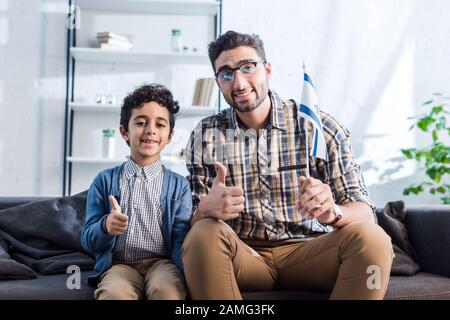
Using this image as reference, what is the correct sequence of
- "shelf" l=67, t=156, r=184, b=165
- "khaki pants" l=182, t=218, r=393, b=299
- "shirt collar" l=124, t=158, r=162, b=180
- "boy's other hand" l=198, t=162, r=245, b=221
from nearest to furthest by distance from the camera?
"khaki pants" l=182, t=218, r=393, b=299 → "boy's other hand" l=198, t=162, r=245, b=221 → "shirt collar" l=124, t=158, r=162, b=180 → "shelf" l=67, t=156, r=184, b=165

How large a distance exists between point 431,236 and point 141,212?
42.7 inches

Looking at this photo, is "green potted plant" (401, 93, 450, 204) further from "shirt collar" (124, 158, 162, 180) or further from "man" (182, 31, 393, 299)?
"shirt collar" (124, 158, 162, 180)

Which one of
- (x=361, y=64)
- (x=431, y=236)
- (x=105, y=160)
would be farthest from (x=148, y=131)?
(x=361, y=64)

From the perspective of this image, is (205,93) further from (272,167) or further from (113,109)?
(272,167)

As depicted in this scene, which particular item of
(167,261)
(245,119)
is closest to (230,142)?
(245,119)

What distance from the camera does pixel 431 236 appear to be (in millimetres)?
2092

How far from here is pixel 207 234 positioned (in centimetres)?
145

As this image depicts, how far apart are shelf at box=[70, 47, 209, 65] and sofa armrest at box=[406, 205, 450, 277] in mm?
1824

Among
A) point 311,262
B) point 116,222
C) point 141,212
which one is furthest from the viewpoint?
point 141,212

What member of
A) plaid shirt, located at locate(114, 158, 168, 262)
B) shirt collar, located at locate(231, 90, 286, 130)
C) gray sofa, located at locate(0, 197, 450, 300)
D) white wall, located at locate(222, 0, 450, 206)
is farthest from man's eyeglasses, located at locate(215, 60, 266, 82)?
white wall, located at locate(222, 0, 450, 206)

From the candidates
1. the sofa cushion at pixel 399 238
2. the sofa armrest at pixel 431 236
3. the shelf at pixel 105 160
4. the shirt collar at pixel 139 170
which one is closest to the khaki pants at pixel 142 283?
the shirt collar at pixel 139 170

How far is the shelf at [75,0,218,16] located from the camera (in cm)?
353

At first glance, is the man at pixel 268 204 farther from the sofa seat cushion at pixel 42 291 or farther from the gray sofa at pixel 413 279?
the sofa seat cushion at pixel 42 291

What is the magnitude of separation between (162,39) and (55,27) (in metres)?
0.68
